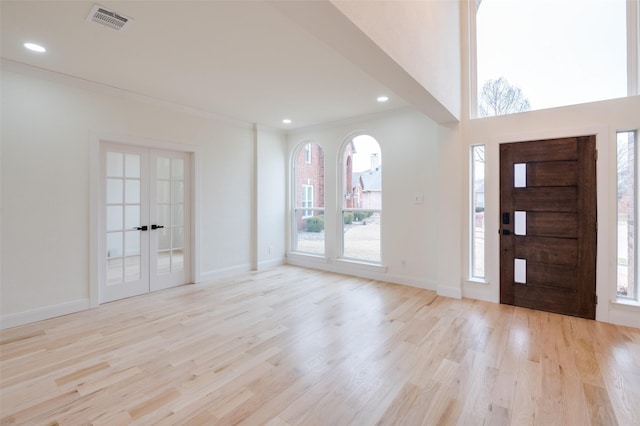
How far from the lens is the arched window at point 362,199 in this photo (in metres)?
5.14

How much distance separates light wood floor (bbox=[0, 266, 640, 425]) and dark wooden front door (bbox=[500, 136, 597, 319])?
0.95 ft

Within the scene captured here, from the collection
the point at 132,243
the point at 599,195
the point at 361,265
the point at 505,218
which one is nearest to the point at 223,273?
the point at 132,243

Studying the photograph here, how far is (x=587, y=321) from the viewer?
318 cm

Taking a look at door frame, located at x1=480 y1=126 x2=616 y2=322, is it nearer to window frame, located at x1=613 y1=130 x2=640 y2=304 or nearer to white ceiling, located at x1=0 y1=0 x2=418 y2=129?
window frame, located at x1=613 y1=130 x2=640 y2=304

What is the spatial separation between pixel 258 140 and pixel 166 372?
169 inches

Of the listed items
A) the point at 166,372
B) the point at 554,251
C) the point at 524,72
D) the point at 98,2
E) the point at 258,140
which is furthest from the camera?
the point at 258,140

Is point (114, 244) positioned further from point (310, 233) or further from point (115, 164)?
point (310, 233)

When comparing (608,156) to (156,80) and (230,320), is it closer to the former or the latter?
(230,320)

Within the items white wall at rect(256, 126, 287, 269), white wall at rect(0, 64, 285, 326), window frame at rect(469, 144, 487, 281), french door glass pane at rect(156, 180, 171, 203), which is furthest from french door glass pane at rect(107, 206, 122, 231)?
window frame at rect(469, 144, 487, 281)

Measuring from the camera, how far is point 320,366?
2.35m

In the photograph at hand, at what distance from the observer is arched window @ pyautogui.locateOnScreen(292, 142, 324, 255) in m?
5.97

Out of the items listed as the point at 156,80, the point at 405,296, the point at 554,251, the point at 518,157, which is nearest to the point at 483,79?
the point at 518,157

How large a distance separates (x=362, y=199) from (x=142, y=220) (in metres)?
3.58

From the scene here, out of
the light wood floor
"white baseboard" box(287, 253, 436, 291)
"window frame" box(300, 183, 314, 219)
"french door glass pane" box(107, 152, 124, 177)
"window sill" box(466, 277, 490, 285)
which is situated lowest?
the light wood floor
